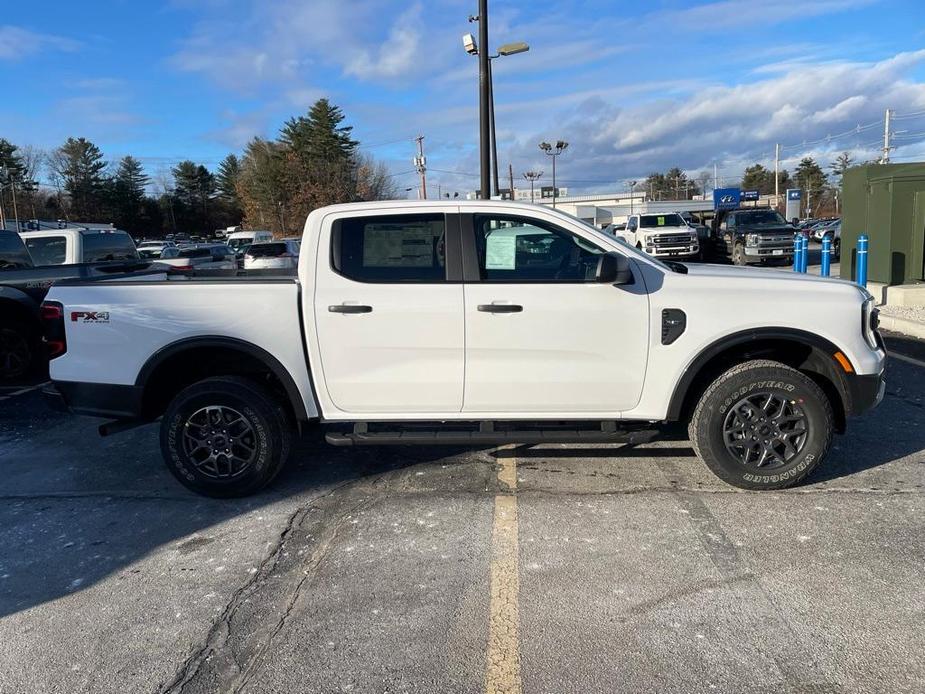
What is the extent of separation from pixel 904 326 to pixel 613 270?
26.0 feet

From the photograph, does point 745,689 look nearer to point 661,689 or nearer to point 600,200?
point 661,689

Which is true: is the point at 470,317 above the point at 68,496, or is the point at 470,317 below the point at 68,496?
above

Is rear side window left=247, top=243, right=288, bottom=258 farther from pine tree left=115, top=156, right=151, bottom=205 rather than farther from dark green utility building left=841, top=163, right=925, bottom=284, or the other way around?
pine tree left=115, top=156, right=151, bottom=205

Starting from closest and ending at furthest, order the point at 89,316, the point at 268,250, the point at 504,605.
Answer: the point at 504,605 → the point at 89,316 → the point at 268,250

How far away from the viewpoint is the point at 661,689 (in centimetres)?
265

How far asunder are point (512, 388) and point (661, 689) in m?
2.09

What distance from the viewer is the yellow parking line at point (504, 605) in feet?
9.03

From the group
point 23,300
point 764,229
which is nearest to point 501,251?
point 23,300

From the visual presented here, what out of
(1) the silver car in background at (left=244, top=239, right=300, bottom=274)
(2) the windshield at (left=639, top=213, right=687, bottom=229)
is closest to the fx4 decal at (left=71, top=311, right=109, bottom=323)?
(1) the silver car in background at (left=244, top=239, right=300, bottom=274)

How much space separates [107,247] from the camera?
10367 millimetres

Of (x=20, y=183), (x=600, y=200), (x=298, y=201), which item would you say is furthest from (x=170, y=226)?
(x=600, y=200)

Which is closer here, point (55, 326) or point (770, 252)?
point (55, 326)

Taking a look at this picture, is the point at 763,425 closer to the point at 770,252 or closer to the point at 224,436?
the point at 224,436

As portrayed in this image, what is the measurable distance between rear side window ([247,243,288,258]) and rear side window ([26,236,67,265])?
1351cm
